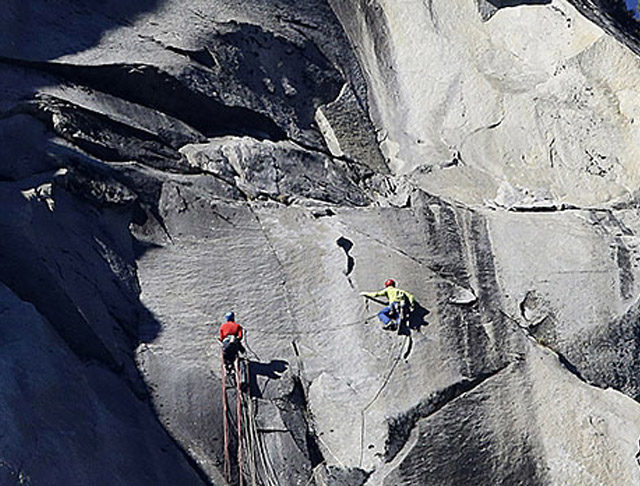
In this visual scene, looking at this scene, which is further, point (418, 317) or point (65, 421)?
point (418, 317)

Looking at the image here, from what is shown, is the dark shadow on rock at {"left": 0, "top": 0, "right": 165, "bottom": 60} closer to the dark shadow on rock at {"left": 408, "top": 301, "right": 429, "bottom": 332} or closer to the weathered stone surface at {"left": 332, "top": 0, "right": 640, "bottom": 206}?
the weathered stone surface at {"left": 332, "top": 0, "right": 640, "bottom": 206}

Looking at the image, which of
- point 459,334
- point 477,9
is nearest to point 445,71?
point 477,9

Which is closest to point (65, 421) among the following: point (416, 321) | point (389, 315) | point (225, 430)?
point (225, 430)

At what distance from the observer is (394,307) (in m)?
10.8

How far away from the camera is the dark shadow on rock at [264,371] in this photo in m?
10.6

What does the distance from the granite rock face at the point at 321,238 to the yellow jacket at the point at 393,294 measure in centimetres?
18

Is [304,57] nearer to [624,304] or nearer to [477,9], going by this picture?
[477,9]

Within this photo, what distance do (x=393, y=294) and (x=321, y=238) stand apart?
3.59ft

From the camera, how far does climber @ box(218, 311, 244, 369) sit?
10.3 metres

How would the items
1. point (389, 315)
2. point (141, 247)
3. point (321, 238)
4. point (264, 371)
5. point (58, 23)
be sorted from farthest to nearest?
point (58, 23) → point (321, 238) → point (141, 247) → point (389, 315) → point (264, 371)

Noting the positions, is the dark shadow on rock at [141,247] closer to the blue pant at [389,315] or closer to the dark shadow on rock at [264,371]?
the dark shadow on rock at [264,371]

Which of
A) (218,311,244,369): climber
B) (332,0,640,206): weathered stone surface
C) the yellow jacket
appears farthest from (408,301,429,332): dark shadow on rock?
(332,0,640,206): weathered stone surface

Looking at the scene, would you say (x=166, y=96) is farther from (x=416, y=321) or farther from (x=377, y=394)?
(x=377, y=394)

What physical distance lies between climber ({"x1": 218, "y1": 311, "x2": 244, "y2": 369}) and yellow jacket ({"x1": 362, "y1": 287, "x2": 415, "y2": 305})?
1.40 metres
